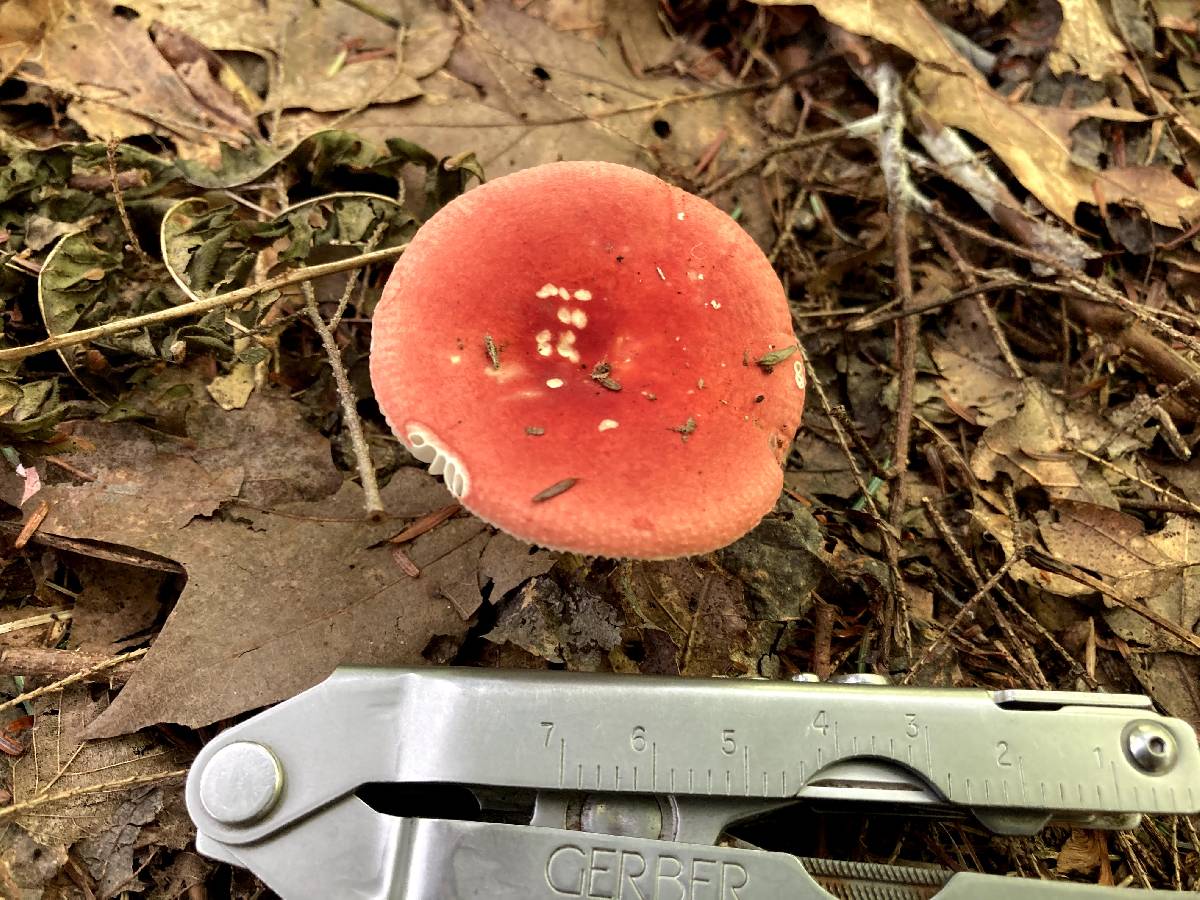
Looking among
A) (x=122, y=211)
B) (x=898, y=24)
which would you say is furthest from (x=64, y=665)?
(x=898, y=24)

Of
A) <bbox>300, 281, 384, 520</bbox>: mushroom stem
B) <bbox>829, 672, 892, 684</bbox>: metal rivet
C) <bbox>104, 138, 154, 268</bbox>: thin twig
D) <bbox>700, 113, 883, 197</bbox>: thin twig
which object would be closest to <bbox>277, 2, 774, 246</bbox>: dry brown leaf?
<bbox>700, 113, 883, 197</bbox>: thin twig

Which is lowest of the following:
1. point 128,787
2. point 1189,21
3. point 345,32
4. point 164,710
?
point 128,787

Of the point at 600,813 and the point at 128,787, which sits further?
the point at 128,787

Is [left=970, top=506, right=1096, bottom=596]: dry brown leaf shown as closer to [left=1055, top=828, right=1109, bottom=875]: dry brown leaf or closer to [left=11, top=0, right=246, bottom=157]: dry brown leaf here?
[left=1055, top=828, right=1109, bottom=875]: dry brown leaf

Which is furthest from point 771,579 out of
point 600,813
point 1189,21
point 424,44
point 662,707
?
point 1189,21

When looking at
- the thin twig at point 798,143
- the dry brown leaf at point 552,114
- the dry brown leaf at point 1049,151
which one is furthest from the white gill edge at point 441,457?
the dry brown leaf at point 1049,151

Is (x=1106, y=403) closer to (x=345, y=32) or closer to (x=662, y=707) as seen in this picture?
(x=662, y=707)
